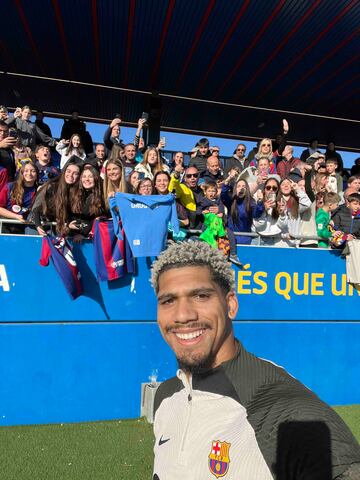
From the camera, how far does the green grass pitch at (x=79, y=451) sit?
153 inches

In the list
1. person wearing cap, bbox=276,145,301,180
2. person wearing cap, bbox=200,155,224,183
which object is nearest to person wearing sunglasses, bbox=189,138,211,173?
person wearing cap, bbox=200,155,224,183

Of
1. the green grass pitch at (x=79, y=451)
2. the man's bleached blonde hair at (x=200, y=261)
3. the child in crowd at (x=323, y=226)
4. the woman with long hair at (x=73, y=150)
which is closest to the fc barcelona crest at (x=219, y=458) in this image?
the man's bleached blonde hair at (x=200, y=261)

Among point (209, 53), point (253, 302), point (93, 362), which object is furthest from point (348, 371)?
point (209, 53)

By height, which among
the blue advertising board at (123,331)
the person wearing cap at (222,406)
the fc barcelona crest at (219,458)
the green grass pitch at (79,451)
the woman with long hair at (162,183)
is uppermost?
the woman with long hair at (162,183)

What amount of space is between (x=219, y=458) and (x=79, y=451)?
3764mm

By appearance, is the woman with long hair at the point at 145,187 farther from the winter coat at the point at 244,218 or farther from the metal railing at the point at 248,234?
the winter coat at the point at 244,218

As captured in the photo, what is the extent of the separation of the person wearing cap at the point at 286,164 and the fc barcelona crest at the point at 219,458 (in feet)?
24.9

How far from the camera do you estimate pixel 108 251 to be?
17.8 feet

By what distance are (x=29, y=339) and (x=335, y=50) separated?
339 inches

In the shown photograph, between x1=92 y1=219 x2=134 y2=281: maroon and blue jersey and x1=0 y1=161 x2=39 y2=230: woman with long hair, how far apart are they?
0.95m

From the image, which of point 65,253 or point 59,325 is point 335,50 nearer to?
point 65,253

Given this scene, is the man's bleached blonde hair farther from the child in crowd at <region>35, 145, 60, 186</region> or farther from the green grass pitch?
the child in crowd at <region>35, 145, 60, 186</region>

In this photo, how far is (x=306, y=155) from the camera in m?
10.4

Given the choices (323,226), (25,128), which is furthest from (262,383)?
(25,128)
